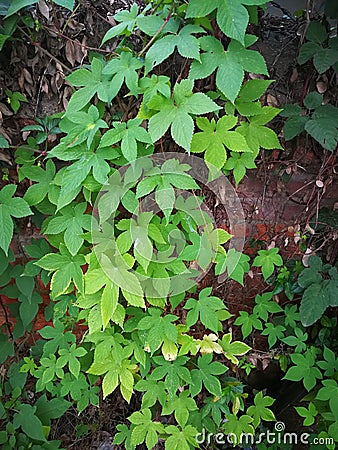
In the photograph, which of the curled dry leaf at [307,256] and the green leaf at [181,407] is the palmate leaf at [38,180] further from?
the curled dry leaf at [307,256]

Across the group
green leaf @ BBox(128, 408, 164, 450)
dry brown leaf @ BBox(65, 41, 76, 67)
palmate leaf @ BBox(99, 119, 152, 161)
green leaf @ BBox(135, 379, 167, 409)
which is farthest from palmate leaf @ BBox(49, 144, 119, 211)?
green leaf @ BBox(128, 408, 164, 450)

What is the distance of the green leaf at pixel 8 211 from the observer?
41.2 inches

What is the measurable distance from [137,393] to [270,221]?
89 cm

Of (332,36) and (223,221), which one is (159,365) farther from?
(332,36)

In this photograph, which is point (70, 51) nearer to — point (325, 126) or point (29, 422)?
point (325, 126)

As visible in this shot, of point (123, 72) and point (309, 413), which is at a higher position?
point (123, 72)

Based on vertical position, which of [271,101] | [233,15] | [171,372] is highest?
[233,15]

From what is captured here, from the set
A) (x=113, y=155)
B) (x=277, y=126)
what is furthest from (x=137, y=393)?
(x=277, y=126)

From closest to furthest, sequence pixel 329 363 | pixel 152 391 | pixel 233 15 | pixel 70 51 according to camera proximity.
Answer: pixel 233 15
pixel 70 51
pixel 152 391
pixel 329 363

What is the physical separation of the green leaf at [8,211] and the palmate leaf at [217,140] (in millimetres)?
493

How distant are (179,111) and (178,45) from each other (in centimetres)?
16

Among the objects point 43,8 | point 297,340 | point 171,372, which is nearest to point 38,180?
point 43,8

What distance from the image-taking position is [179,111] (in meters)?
0.92

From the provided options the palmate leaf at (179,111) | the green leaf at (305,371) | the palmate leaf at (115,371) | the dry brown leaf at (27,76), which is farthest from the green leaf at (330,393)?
the dry brown leaf at (27,76)
